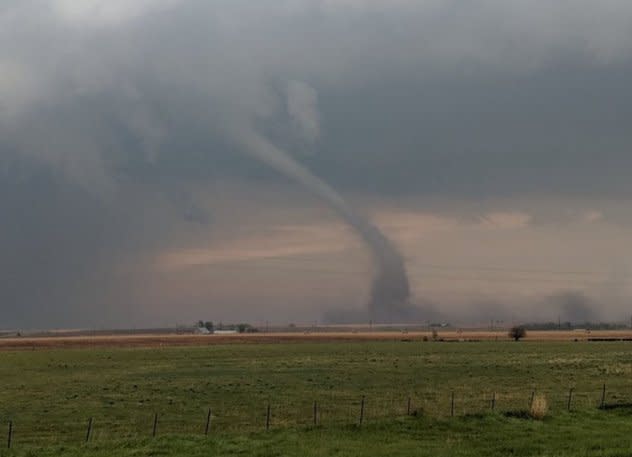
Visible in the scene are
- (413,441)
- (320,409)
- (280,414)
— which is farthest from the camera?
(320,409)

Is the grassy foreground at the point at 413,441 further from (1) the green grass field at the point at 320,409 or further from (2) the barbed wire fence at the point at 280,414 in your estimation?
(2) the barbed wire fence at the point at 280,414

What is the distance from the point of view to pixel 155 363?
105188mm

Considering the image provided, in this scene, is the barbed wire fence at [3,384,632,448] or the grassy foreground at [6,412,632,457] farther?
the barbed wire fence at [3,384,632,448]

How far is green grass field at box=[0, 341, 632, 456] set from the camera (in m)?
28.8

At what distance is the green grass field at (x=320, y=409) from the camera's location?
28.8 m

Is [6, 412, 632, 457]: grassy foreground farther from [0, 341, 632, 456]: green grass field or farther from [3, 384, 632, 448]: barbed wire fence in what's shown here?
[3, 384, 632, 448]: barbed wire fence

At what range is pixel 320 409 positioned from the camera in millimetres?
46844

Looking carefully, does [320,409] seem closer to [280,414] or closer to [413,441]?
[280,414]

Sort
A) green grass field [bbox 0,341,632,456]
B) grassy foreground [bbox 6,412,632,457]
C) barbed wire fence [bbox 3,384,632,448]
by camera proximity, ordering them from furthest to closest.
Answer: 1. barbed wire fence [bbox 3,384,632,448]
2. green grass field [bbox 0,341,632,456]
3. grassy foreground [bbox 6,412,632,457]

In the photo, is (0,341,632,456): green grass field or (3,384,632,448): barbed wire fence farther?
(3,384,632,448): barbed wire fence

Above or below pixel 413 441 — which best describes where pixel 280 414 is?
below

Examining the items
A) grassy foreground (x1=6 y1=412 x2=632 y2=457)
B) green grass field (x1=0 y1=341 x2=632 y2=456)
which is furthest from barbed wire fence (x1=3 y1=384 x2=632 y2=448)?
grassy foreground (x1=6 y1=412 x2=632 y2=457)

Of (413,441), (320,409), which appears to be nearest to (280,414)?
(320,409)

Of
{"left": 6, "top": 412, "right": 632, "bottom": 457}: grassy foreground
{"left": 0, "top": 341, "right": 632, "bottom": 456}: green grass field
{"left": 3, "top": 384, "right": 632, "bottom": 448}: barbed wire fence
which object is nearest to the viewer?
{"left": 6, "top": 412, "right": 632, "bottom": 457}: grassy foreground
